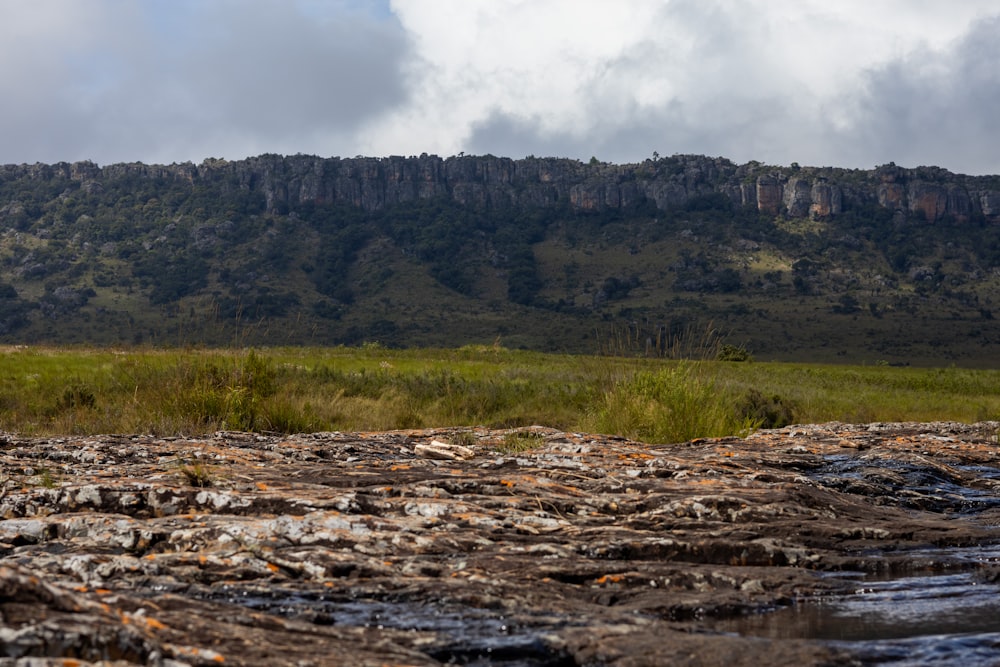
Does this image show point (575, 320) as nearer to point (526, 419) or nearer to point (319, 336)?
point (319, 336)

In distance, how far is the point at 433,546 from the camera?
5.36 meters

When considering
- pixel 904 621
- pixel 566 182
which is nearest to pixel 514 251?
pixel 566 182

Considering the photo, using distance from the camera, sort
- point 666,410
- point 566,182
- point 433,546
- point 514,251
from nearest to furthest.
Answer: point 433,546, point 666,410, point 514,251, point 566,182

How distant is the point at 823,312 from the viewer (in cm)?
10988

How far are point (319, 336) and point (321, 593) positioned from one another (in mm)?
99135

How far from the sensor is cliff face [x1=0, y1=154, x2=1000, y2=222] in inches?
5945

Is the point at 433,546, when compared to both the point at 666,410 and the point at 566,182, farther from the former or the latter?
the point at 566,182

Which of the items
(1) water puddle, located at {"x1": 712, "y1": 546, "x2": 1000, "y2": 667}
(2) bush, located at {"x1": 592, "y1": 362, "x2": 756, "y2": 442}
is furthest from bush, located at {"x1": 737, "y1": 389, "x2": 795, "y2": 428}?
(1) water puddle, located at {"x1": 712, "y1": 546, "x2": 1000, "y2": 667}

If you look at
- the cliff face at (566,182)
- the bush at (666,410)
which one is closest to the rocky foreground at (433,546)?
the bush at (666,410)

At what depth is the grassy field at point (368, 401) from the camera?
11.2 metres

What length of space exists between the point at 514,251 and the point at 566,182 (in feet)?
93.1

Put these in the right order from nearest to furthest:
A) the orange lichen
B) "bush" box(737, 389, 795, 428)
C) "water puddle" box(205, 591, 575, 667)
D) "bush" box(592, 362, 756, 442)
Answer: the orange lichen
"water puddle" box(205, 591, 575, 667)
"bush" box(592, 362, 756, 442)
"bush" box(737, 389, 795, 428)

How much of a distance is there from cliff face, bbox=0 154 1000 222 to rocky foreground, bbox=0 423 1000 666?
151656mm

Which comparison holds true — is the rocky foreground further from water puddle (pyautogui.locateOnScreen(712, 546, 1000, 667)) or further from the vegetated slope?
the vegetated slope
